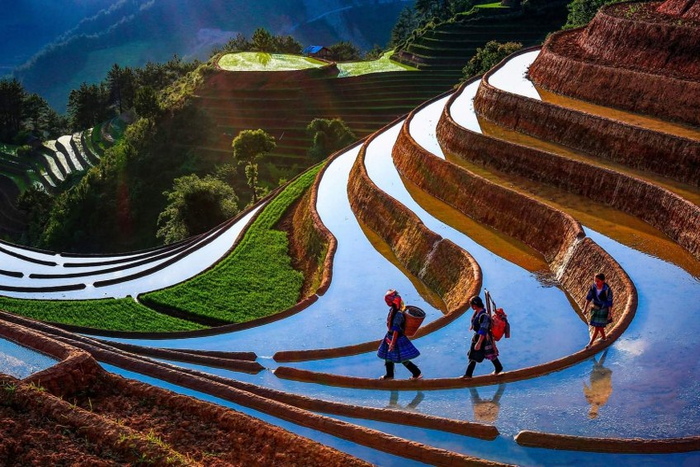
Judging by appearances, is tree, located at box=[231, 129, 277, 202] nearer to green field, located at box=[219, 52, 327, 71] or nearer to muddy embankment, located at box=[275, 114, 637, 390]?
muddy embankment, located at box=[275, 114, 637, 390]

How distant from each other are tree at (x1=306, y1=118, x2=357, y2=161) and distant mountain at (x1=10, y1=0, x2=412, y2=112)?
113 metres

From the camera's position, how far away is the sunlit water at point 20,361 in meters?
10.2

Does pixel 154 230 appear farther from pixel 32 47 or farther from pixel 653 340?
pixel 32 47

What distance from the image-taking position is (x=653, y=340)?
1250 centimetres

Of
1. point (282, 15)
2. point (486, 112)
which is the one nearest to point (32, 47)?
point (282, 15)

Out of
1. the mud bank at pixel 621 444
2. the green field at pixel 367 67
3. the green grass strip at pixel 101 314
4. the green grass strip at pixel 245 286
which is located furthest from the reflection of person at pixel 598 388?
the green field at pixel 367 67

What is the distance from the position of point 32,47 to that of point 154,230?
14769 cm

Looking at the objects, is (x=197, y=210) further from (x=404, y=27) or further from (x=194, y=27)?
(x=194, y=27)

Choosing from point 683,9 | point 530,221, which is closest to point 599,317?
point 530,221

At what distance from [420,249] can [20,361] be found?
10.2 metres

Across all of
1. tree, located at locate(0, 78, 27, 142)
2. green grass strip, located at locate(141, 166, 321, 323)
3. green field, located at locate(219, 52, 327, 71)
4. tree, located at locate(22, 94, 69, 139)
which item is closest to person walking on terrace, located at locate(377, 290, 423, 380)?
green grass strip, located at locate(141, 166, 321, 323)

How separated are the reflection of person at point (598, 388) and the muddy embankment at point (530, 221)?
43 cm

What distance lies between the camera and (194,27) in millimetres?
169250

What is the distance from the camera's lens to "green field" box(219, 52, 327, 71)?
194ft
